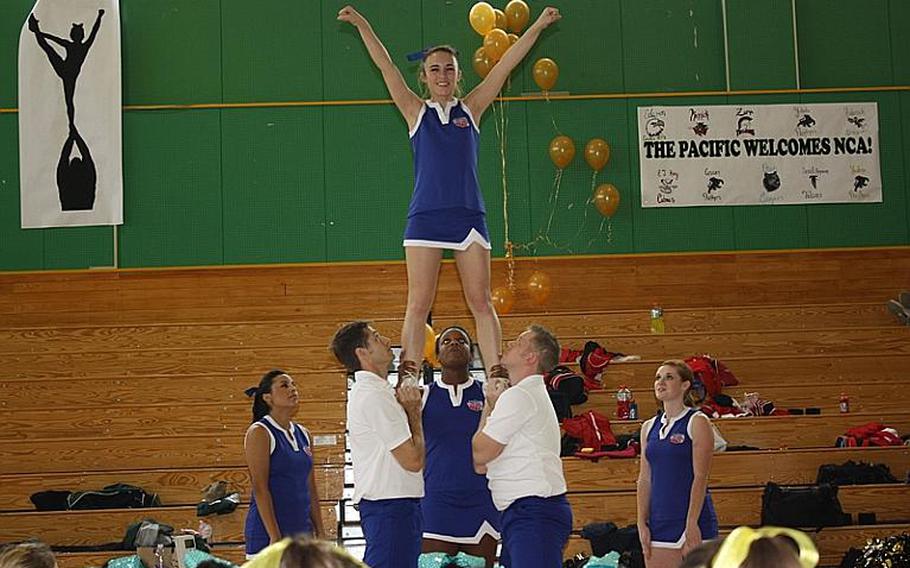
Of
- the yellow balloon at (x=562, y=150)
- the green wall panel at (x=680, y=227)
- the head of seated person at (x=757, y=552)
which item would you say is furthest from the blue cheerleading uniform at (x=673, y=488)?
the green wall panel at (x=680, y=227)

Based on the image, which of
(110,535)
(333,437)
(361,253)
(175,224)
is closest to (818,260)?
(361,253)

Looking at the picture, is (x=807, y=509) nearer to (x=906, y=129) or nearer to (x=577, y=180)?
(x=577, y=180)

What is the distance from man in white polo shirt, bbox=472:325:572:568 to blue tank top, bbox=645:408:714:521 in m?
1.33

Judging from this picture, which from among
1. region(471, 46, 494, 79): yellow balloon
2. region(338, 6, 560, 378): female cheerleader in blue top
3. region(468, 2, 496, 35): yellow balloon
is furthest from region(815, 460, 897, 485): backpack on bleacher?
region(468, 2, 496, 35): yellow balloon

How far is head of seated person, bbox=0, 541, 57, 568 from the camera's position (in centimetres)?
275

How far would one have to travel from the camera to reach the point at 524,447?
4.64 metres

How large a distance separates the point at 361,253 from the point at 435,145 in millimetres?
6667

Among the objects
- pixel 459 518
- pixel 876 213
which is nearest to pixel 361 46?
pixel 876 213

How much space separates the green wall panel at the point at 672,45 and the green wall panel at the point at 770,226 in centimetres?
143

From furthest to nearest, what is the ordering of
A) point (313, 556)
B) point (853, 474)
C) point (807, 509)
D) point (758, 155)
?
1. point (758, 155)
2. point (853, 474)
3. point (807, 509)
4. point (313, 556)

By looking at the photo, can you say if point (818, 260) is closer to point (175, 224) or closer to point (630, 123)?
point (630, 123)

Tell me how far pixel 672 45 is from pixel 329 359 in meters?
5.13

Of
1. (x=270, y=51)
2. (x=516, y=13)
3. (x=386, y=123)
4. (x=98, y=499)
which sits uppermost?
(x=516, y=13)

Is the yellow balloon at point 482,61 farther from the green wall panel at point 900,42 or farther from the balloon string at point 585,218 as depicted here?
the green wall panel at point 900,42
